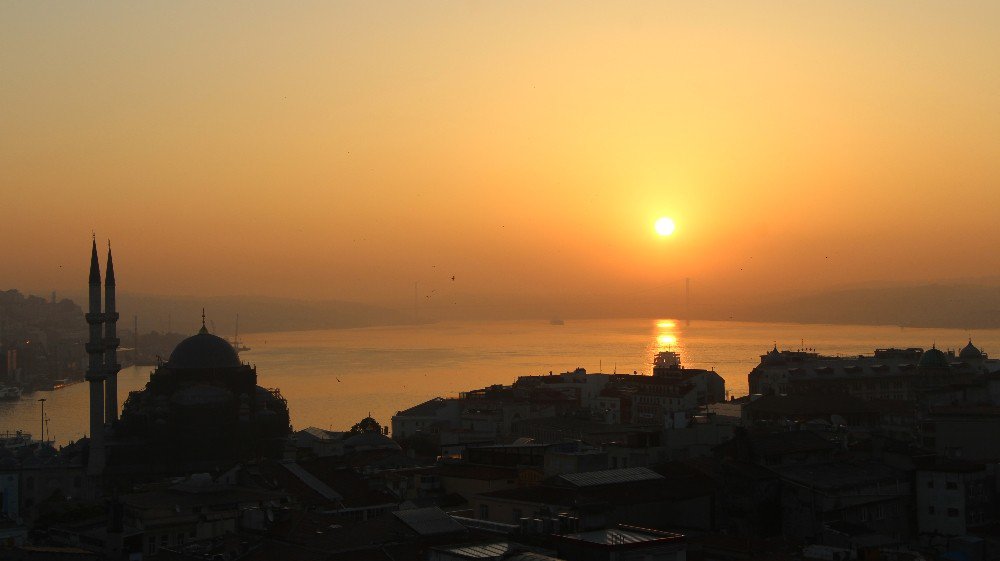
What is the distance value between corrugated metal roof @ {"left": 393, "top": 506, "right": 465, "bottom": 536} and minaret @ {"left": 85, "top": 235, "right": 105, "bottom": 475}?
26.3 m

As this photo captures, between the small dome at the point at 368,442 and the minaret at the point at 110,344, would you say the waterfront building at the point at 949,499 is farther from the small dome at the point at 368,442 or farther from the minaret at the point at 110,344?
the minaret at the point at 110,344

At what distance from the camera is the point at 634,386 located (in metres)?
59.8

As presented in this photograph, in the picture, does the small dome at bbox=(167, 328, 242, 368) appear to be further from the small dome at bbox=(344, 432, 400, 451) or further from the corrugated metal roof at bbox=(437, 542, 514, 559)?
the corrugated metal roof at bbox=(437, 542, 514, 559)

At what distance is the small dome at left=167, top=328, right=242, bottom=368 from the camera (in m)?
44.3

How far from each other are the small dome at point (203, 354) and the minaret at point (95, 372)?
292 centimetres

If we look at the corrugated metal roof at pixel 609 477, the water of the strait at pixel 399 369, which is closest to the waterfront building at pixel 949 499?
the corrugated metal roof at pixel 609 477

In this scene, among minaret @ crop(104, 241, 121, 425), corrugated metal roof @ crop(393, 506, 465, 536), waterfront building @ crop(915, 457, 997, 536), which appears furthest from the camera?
minaret @ crop(104, 241, 121, 425)

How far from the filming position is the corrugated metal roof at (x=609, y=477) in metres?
18.2

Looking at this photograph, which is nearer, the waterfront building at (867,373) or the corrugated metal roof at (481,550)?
the corrugated metal roof at (481,550)

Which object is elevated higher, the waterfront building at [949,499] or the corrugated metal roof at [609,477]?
the corrugated metal roof at [609,477]

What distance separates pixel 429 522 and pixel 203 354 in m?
30.9

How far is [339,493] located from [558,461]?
14.4 feet

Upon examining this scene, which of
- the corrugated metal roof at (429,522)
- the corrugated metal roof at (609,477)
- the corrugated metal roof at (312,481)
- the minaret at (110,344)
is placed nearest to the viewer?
the corrugated metal roof at (429,522)

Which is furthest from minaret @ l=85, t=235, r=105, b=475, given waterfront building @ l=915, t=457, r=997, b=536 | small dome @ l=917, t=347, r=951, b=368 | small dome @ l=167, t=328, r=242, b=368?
small dome @ l=917, t=347, r=951, b=368
